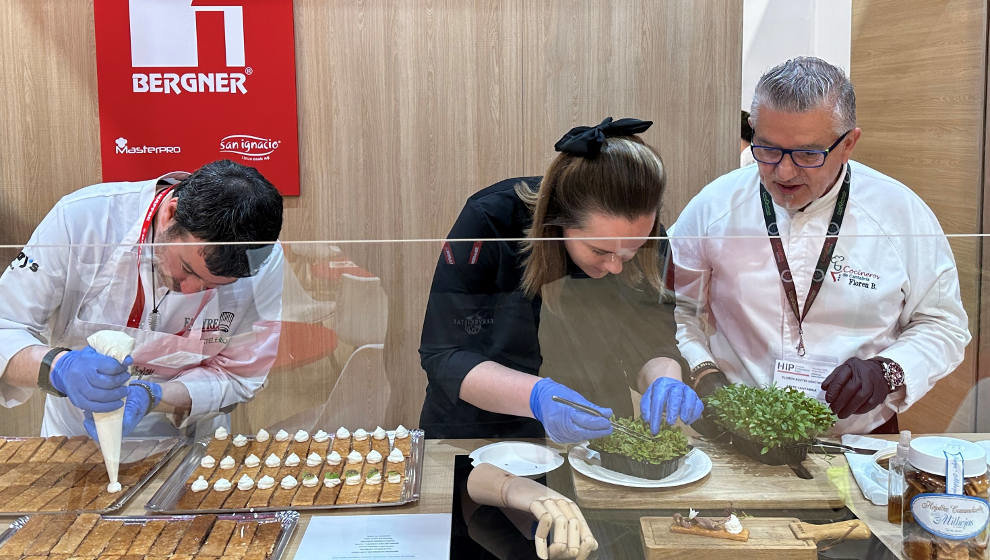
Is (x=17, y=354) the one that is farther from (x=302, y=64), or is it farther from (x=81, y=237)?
(x=302, y=64)

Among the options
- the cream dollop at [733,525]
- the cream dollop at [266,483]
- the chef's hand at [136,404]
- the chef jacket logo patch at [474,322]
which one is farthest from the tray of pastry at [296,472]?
the cream dollop at [733,525]

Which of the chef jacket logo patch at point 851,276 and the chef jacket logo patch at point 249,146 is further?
the chef jacket logo patch at point 249,146

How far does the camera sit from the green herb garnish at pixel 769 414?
1322mm

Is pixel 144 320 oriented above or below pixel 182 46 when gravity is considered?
below

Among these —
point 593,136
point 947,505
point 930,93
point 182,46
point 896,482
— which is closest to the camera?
point 947,505

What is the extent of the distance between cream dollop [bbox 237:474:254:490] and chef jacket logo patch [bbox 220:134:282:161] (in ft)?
6.59

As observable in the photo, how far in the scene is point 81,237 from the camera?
5.63 feet

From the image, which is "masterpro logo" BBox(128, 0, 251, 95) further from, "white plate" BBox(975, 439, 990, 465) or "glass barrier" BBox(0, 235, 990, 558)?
"white plate" BBox(975, 439, 990, 465)

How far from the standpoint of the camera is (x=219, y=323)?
135cm

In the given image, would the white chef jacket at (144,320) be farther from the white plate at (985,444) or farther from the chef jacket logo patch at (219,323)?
the white plate at (985,444)

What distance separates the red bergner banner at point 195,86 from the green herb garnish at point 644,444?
2.15 meters

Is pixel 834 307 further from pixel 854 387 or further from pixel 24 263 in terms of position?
pixel 24 263

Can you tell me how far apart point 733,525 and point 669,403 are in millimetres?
212

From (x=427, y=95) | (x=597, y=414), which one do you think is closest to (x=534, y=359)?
(x=597, y=414)
